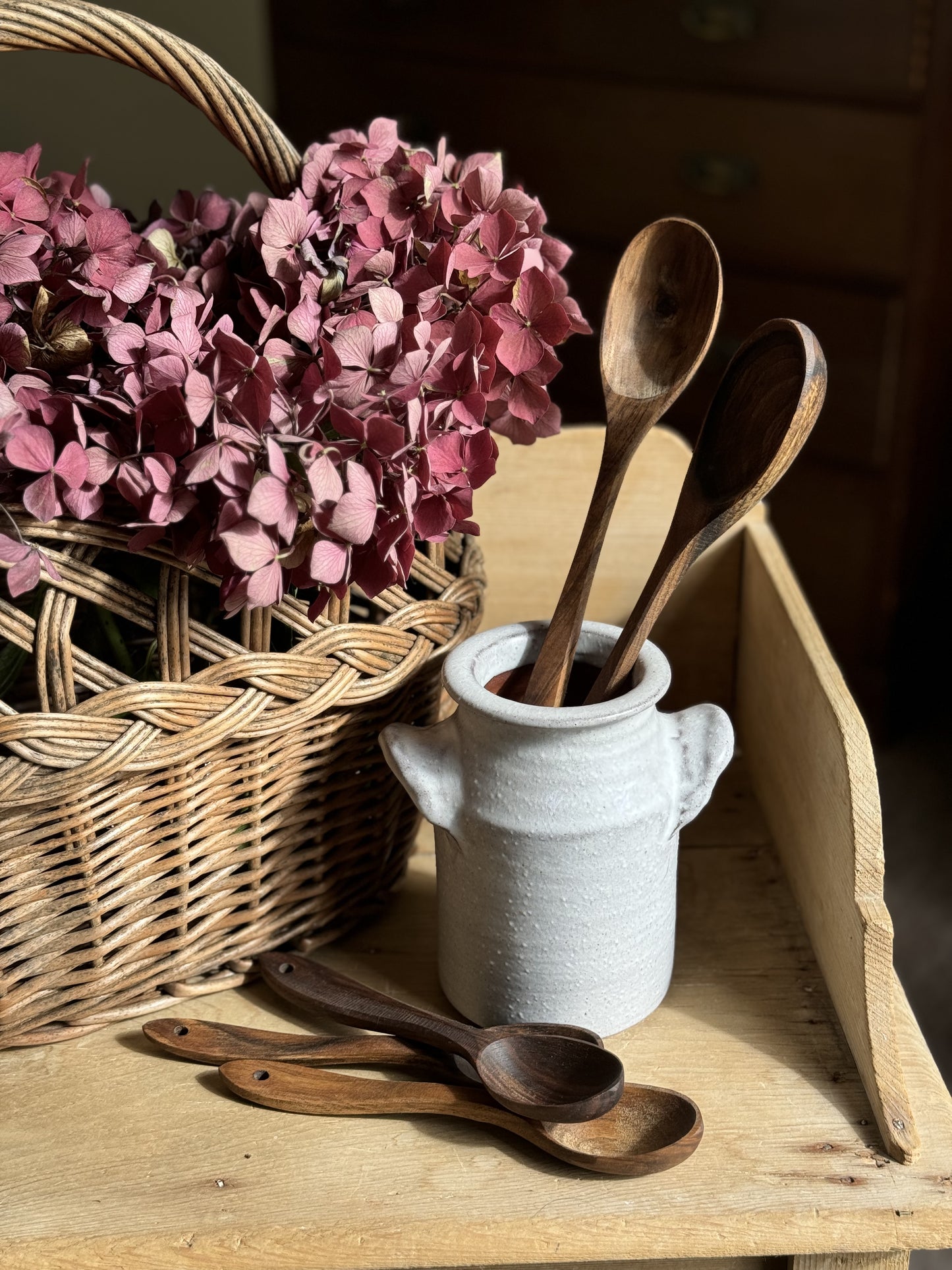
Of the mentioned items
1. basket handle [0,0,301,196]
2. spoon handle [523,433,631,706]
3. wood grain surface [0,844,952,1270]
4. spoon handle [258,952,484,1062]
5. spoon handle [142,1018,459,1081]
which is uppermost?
basket handle [0,0,301,196]

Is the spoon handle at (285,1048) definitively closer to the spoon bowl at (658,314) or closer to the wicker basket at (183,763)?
the wicker basket at (183,763)

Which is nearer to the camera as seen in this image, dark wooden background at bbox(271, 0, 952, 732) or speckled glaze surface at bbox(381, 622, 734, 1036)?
speckled glaze surface at bbox(381, 622, 734, 1036)

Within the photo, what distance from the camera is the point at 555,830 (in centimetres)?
46

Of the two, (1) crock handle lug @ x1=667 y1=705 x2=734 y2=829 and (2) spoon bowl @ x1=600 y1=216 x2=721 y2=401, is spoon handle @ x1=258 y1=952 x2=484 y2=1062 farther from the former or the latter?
(2) spoon bowl @ x1=600 y1=216 x2=721 y2=401

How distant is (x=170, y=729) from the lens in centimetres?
45

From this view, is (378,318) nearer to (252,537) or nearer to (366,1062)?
(252,537)

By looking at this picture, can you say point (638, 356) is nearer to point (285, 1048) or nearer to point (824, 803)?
point (824, 803)

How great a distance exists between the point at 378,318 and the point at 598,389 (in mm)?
1169

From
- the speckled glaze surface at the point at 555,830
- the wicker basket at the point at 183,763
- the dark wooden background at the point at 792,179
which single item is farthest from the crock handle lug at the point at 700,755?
the dark wooden background at the point at 792,179

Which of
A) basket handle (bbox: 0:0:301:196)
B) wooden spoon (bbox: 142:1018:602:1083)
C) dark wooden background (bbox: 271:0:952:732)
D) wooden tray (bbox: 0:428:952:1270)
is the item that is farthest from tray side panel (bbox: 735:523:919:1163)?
dark wooden background (bbox: 271:0:952:732)

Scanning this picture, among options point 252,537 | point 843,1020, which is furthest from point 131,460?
point 843,1020

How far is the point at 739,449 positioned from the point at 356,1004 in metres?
0.26

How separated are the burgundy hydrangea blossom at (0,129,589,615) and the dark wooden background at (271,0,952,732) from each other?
0.95m

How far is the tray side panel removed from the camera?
1.54 feet
